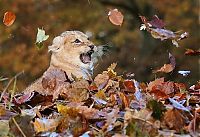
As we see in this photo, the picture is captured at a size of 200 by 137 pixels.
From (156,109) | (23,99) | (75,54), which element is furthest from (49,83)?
(75,54)

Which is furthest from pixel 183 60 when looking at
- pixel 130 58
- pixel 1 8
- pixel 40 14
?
pixel 1 8

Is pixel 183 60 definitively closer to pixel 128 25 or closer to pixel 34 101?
pixel 128 25

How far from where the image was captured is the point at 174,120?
4.08 meters

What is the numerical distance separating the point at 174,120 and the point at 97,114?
1.78ft

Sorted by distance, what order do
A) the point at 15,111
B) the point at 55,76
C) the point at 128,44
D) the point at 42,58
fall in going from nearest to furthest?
the point at 15,111, the point at 55,76, the point at 42,58, the point at 128,44

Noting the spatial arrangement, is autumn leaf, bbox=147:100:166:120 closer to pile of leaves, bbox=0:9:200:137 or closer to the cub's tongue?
pile of leaves, bbox=0:9:200:137

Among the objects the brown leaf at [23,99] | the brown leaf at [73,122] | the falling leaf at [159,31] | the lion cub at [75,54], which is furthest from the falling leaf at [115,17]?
the lion cub at [75,54]

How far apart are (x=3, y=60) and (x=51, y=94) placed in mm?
15478

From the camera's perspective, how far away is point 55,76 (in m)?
5.56

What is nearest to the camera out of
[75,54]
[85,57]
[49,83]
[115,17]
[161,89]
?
[161,89]

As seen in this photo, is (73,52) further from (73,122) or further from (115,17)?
(73,122)

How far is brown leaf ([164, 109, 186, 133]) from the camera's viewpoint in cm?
407

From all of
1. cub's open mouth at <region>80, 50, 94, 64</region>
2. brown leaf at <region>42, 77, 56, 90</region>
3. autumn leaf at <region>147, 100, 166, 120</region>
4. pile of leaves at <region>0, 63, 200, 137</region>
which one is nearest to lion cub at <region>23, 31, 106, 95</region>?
cub's open mouth at <region>80, 50, 94, 64</region>

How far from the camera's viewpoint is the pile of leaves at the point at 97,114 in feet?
13.2
